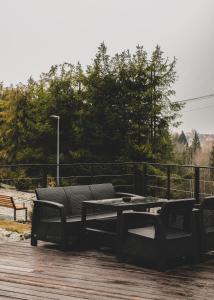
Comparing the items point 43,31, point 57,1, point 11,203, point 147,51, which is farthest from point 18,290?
point 43,31

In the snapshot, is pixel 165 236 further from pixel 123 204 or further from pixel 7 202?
pixel 7 202

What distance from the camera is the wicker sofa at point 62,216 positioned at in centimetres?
645

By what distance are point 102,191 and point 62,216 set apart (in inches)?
59.0

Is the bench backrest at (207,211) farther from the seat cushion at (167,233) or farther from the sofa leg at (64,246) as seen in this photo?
the sofa leg at (64,246)

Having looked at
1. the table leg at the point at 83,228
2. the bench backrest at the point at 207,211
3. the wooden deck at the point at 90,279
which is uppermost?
the bench backrest at the point at 207,211

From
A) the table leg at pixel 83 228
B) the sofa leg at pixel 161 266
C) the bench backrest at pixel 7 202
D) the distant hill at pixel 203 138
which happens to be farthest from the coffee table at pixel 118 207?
the distant hill at pixel 203 138

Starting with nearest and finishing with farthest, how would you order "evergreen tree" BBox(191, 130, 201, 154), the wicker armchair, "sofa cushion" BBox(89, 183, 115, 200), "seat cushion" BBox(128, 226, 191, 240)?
the wicker armchair < "seat cushion" BBox(128, 226, 191, 240) < "sofa cushion" BBox(89, 183, 115, 200) < "evergreen tree" BBox(191, 130, 201, 154)

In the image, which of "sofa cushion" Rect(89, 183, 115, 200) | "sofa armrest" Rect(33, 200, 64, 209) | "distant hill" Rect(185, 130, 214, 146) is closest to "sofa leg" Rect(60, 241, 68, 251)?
"sofa armrest" Rect(33, 200, 64, 209)

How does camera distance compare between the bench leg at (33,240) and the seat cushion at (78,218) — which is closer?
the seat cushion at (78,218)

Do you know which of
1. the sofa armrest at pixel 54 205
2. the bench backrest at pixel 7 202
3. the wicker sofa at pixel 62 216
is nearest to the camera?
the sofa armrest at pixel 54 205

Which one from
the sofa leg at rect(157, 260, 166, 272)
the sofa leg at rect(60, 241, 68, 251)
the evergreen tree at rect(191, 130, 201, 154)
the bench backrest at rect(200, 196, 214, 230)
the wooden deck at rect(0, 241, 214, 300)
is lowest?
the wooden deck at rect(0, 241, 214, 300)

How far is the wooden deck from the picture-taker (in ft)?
14.8

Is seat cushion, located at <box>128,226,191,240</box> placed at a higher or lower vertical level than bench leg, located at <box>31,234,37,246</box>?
higher

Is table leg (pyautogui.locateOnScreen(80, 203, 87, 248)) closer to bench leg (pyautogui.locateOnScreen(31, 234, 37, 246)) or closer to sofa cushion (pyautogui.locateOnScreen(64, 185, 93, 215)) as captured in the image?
sofa cushion (pyautogui.locateOnScreen(64, 185, 93, 215))
